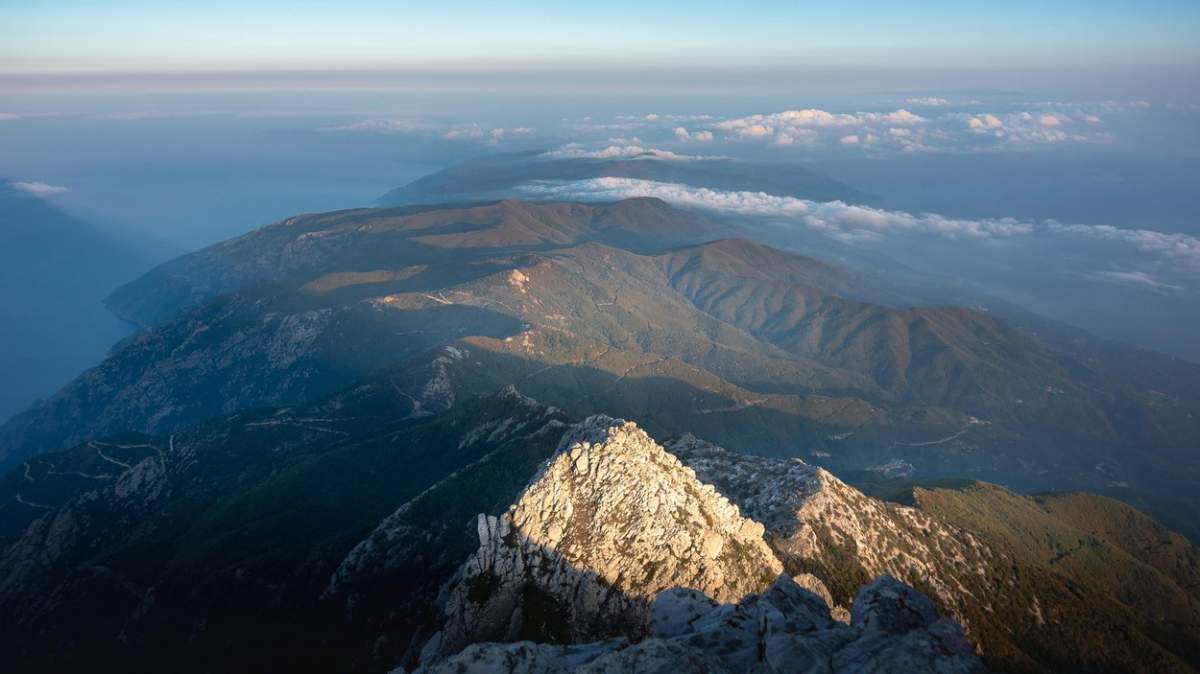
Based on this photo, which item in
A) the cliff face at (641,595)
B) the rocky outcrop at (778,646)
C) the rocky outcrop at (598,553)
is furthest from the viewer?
the rocky outcrop at (598,553)

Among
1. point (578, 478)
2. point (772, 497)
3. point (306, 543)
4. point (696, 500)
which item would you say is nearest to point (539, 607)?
point (578, 478)

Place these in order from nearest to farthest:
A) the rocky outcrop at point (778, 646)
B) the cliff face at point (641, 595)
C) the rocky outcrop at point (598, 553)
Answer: the rocky outcrop at point (778, 646), the cliff face at point (641, 595), the rocky outcrop at point (598, 553)

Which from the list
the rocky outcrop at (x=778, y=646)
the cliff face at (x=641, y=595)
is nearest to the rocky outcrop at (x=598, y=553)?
the cliff face at (x=641, y=595)

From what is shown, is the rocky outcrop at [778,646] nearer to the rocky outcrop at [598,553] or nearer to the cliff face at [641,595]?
the cliff face at [641,595]

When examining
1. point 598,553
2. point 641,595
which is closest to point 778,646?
point 641,595

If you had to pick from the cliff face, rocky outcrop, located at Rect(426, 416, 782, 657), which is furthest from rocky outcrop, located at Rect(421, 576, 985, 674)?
rocky outcrop, located at Rect(426, 416, 782, 657)

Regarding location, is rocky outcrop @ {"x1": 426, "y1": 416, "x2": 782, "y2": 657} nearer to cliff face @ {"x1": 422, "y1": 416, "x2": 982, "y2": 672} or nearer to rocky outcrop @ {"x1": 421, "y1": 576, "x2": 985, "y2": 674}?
cliff face @ {"x1": 422, "y1": 416, "x2": 982, "y2": 672}

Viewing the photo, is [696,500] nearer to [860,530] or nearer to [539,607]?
[539,607]
